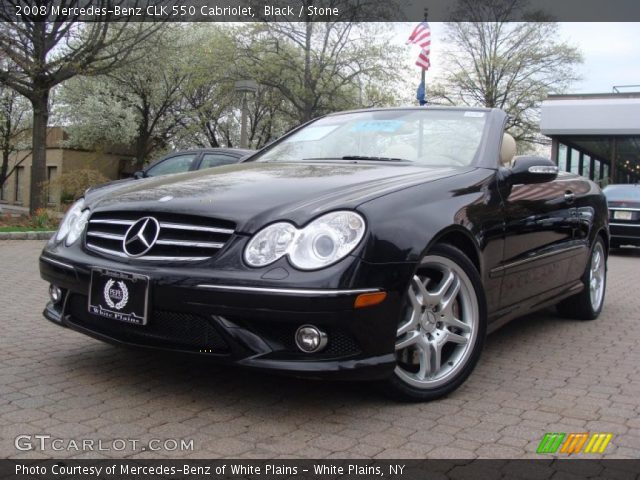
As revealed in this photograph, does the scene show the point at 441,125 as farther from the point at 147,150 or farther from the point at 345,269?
the point at 147,150

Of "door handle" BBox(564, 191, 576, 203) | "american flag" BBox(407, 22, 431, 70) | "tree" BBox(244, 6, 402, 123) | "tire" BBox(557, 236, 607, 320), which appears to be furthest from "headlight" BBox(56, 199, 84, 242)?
"tree" BBox(244, 6, 402, 123)

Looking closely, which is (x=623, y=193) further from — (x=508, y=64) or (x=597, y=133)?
(x=508, y=64)

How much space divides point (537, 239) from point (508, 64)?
3415 cm

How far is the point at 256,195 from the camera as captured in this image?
10.4ft

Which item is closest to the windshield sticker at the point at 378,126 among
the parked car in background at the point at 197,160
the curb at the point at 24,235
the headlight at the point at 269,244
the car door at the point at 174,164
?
the headlight at the point at 269,244

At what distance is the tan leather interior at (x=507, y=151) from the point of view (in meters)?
4.25

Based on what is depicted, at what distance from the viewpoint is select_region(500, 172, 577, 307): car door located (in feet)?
12.9

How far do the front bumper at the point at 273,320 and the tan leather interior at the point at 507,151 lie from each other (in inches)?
64.0

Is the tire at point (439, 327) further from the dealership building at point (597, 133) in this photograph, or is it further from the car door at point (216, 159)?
the dealership building at point (597, 133)

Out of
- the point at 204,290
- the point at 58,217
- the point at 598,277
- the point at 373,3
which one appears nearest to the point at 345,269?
the point at 204,290

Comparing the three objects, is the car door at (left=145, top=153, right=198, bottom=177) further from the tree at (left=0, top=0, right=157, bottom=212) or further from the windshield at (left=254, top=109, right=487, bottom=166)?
the windshield at (left=254, top=109, right=487, bottom=166)

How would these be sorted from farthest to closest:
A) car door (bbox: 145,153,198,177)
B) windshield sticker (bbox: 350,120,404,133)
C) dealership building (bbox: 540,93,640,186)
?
dealership building (bbox: 540,93,640,186)
car door (bbox: 145,153,198,177)
windshield sticker (bbox: 350,120,404,133)
